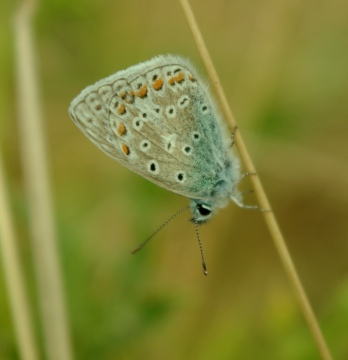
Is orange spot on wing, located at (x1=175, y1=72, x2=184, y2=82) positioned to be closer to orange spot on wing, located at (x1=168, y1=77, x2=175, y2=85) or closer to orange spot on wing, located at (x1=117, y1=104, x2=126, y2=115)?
orange spot on wing, located at (x1=168, y1=77, x2=175, y2=85)

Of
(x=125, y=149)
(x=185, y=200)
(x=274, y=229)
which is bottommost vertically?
(x=274, y=229)

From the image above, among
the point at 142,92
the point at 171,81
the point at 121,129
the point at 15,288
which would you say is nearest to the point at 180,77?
the point at 171,81

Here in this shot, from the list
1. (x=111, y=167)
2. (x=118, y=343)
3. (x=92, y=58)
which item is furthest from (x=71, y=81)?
(x=118, y=343)

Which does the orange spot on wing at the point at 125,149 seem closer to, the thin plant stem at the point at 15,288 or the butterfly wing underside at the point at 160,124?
the butterfly wing underside at the point at 160,124

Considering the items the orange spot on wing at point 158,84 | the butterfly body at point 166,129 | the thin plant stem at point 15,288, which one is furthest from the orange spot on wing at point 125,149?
the thin plant stem at point 15,288

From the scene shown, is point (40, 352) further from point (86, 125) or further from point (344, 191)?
point (344, 191)

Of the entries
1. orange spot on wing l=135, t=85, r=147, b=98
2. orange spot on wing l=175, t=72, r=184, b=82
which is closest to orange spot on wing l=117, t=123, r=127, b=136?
orange spot on wing l=135, t=85, r=147, b=98

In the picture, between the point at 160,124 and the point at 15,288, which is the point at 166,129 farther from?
the point at 15,288
